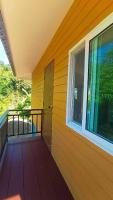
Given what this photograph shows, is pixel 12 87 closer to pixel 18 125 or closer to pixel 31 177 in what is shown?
pixel 18 125

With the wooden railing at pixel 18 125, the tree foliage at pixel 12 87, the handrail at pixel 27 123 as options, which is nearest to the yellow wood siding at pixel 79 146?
the wooden railing at pixel 18 125

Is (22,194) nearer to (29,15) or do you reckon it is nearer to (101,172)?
(101,172)

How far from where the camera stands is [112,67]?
164 centimetres

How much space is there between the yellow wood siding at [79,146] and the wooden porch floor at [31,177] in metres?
0.16

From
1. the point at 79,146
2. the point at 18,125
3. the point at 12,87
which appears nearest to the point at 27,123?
the point at 18,125

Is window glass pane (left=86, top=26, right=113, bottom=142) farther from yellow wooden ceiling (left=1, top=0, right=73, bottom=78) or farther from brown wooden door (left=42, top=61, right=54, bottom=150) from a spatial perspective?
brown wooden door (left=42, top=61, right=54, bottom=150)

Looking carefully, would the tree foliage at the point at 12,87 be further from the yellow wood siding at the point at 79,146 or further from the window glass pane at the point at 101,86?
the window glass pane at the point at 101,86

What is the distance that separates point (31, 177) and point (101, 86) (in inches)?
74.4

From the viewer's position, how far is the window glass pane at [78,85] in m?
2.39

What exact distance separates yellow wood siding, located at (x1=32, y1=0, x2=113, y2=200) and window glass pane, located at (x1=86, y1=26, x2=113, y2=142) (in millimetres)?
167

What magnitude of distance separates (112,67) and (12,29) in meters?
2.60

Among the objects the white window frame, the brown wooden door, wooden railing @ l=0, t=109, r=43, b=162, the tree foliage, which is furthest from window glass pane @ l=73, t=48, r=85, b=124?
the tree foliage

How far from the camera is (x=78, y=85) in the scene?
8.22 ft

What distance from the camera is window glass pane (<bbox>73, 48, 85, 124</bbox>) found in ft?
7.84
